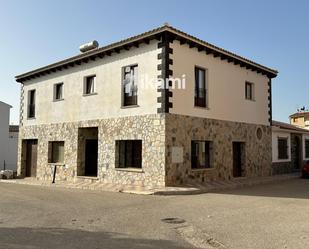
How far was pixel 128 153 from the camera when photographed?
14.9m

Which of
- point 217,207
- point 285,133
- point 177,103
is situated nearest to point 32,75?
point 177,103

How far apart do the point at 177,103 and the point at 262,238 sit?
26.7ft

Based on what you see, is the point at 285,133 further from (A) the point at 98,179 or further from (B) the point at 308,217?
(B) the point at 308,217

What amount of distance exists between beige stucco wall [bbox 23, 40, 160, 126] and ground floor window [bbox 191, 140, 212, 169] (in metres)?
2.78

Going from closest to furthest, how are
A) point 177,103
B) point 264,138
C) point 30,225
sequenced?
point 30,225 < point 177,103 < point 264,138

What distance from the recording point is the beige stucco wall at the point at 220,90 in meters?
13.6

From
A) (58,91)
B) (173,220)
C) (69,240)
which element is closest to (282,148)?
(58,91)

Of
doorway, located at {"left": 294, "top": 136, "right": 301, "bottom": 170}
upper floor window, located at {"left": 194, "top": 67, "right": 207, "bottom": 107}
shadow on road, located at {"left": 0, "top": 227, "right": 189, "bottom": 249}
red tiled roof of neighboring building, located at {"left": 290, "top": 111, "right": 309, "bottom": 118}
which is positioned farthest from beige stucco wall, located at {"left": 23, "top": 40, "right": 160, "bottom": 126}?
red tiled roof of neighboring building, located at {"left": 290, "top": 111, "right": 309, "bottom": 118}

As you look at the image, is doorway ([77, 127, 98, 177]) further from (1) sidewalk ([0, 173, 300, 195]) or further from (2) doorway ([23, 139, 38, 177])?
(2) doorway ([23, 139, 38, 177])

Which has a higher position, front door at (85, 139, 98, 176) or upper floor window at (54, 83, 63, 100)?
upper floor window at (54, 83, 63, 100)

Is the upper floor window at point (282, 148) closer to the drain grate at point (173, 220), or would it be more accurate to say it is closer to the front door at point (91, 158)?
the front door at point (91, 158)

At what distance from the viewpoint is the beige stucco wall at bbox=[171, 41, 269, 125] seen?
13.6 meters

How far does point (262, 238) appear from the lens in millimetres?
5879

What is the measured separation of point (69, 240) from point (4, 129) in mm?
27041
